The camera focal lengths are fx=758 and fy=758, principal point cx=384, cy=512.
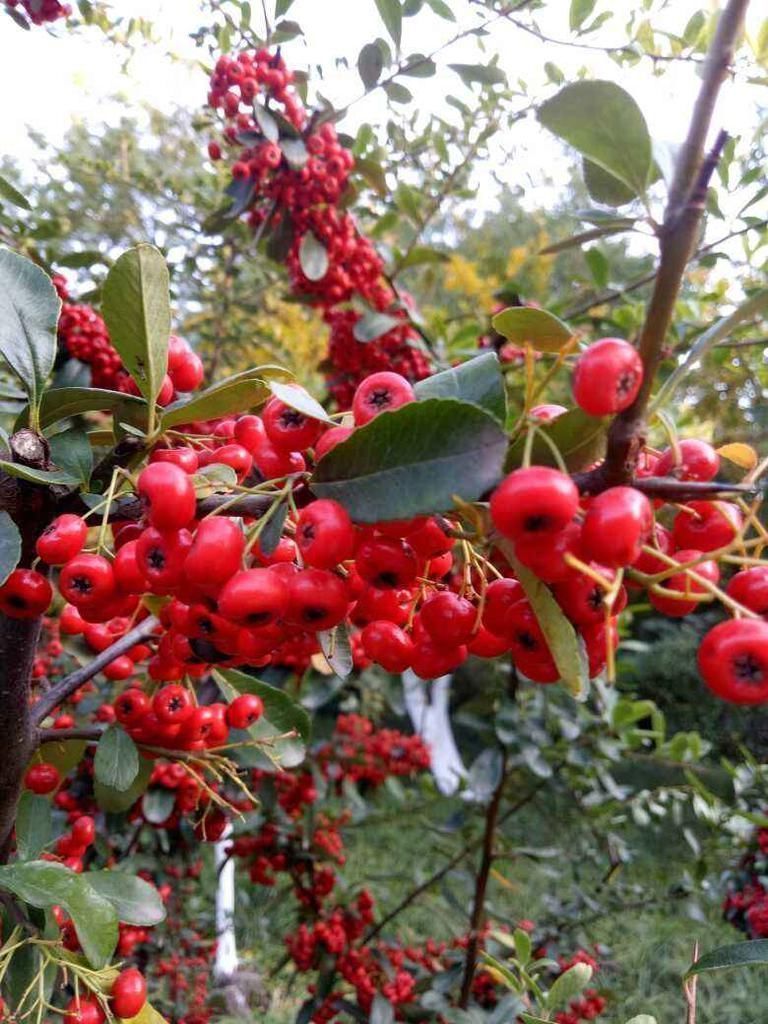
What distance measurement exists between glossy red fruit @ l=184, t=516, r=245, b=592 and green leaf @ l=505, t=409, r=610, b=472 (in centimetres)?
30

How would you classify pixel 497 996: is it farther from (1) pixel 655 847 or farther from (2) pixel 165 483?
(1) pixel 655 847

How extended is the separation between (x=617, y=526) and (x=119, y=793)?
1.20 metres

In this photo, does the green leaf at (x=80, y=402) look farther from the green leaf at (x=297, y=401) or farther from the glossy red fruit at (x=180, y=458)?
the green leaf at (x=297, y=401)

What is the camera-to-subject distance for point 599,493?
0.71m

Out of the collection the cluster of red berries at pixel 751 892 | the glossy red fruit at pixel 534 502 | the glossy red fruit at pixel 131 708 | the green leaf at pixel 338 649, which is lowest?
the cluster of red berries at pixel 751 892

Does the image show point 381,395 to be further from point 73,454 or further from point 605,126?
point 73,454

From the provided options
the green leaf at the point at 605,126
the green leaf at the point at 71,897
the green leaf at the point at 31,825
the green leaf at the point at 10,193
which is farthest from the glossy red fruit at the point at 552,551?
the green leaf at the point at 10,193

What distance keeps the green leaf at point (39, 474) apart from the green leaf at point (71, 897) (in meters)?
0.53

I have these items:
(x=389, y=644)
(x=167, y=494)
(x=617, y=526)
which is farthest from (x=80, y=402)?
(x=617, y=526)

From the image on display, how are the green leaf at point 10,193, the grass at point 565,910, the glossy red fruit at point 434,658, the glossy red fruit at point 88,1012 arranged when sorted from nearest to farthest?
the glossy red fruit at point 434,658 → the glossy red fruit at point 88,1012 → the green leaf at point 10,193 → the grass at point 565,910

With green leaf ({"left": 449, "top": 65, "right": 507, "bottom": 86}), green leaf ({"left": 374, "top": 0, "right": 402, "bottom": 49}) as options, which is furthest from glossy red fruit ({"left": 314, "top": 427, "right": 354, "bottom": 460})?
green leaf ({"left": 449, "top": 65, "right": 507, "bottom": 86})

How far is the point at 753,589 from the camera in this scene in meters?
0.74

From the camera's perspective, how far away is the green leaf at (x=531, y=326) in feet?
2.56

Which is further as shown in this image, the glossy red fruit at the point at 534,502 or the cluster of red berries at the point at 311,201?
the cluster of red berries at the point at 311,201
